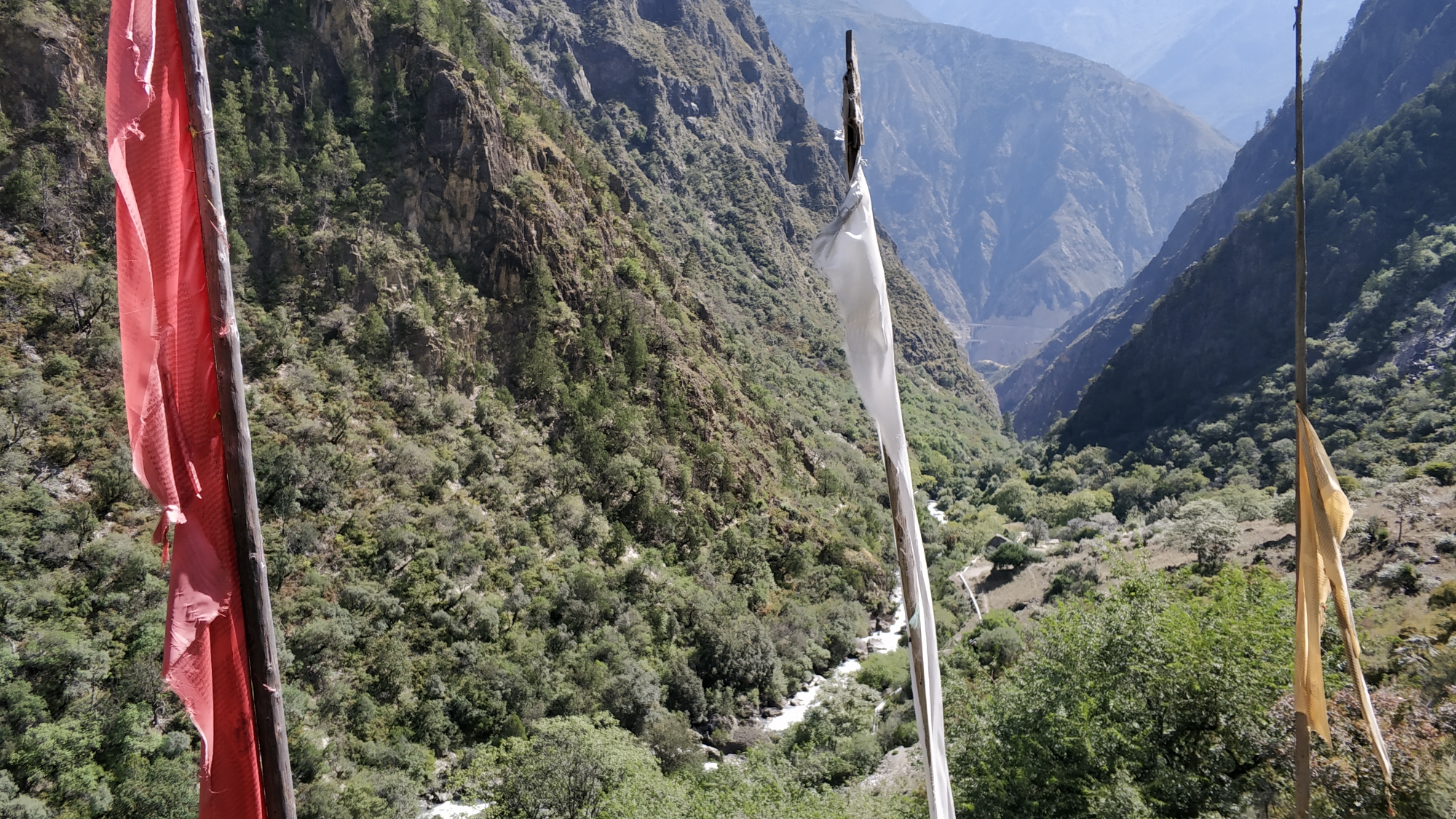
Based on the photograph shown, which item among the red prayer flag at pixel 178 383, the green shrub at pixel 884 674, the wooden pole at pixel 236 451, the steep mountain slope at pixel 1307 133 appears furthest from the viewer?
the steep mountain slope at pixel 1307 133

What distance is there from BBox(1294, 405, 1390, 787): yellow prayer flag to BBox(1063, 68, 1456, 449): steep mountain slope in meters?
74.2

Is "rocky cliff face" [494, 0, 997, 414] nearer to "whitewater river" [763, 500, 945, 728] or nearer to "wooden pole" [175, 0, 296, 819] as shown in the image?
"whitewater river" [763, 500, 945, 728]

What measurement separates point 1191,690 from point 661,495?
98.5 ft

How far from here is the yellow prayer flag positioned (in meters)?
6.37

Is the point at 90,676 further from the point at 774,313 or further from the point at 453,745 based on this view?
the point at 774,313

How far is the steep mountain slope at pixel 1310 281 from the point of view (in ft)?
227

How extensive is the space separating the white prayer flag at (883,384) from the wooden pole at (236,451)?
314cm

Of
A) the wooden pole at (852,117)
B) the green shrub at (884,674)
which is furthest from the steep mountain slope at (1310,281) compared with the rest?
the wooden pole at (852,117)

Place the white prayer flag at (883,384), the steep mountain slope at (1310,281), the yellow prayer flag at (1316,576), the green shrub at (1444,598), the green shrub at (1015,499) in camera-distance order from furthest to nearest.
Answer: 1. the green shrub at (1015,499)
2. the steep mountain slope at (1310,281)
3. the green shrub at (1444,598)
4. the yellow prayer flag at (1316,576)
5. the white prayer flag at (883,384)

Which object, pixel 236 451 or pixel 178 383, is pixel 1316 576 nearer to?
pixel 236 451

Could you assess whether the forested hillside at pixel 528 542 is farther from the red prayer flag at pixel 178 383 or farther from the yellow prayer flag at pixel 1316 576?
the red prayer flag at pixel 178 383

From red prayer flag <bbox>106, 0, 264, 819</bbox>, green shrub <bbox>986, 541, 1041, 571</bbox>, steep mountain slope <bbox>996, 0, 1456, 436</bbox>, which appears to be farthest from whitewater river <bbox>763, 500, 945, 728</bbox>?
steep mountain slope <bbox>996, 0, 1456, 436</bbox>

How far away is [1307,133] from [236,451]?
154 meters

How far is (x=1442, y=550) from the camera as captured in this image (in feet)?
80.5
